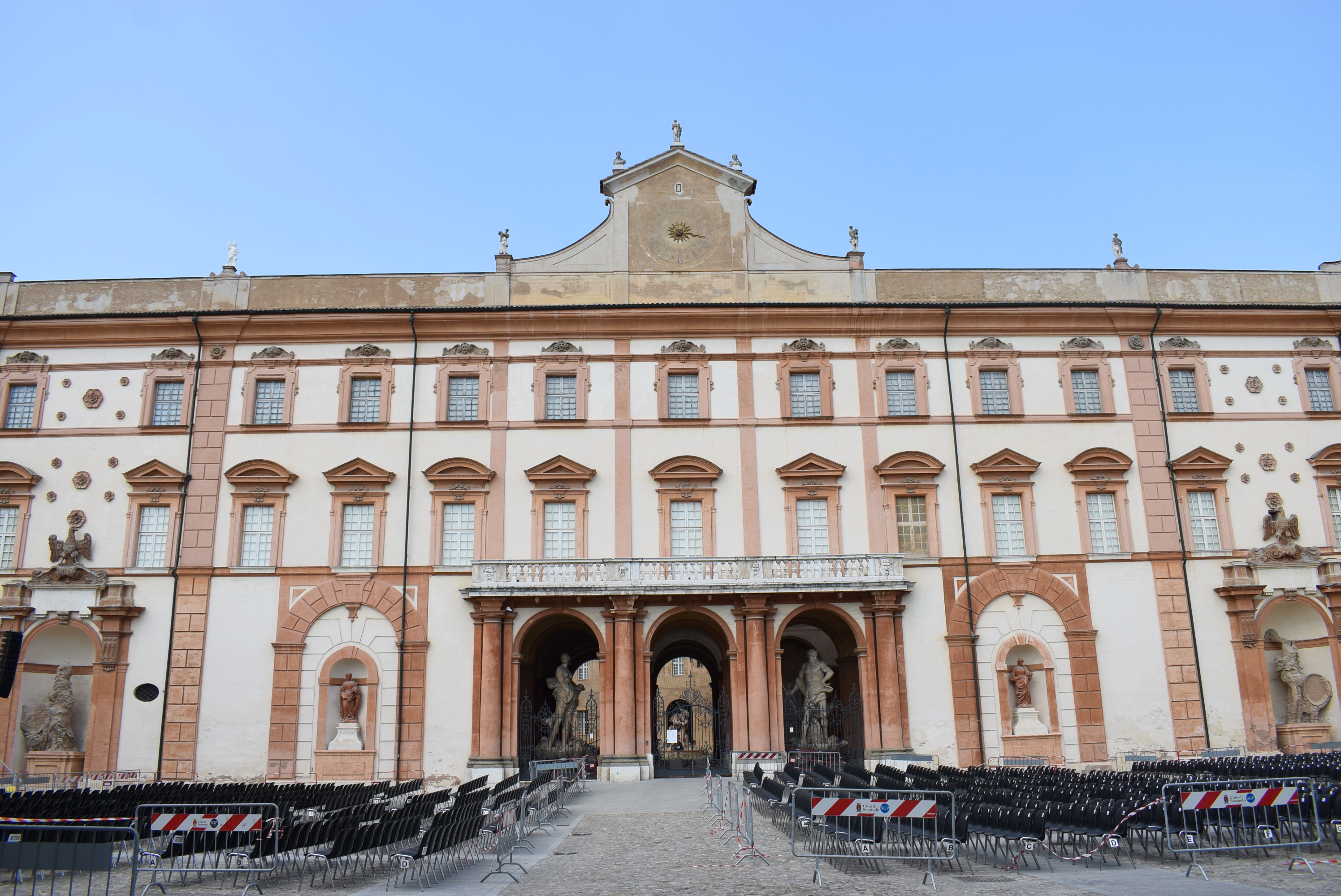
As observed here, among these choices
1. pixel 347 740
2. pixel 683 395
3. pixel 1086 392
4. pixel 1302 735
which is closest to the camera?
pixel 347 740

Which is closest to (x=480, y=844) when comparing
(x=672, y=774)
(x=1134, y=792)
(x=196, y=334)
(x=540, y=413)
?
(x=1134, y=792)

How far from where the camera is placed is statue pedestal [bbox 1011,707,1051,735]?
29500mm

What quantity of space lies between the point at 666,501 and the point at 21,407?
21007 millimetres

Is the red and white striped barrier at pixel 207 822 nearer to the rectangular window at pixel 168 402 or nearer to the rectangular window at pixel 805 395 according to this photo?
the rectangular window at pixel 168 402

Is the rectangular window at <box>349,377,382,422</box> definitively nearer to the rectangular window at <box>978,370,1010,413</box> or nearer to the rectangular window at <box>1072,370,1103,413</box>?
the rectangular window at <box>978,370,1010,413</box>

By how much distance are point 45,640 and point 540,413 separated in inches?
646

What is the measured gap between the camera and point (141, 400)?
105 feet

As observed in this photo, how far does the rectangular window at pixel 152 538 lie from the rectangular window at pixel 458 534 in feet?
27.8

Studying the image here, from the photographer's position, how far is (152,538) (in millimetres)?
30891

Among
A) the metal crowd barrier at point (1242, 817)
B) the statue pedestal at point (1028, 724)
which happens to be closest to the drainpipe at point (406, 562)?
the statue pedestal at point (1028, 724)

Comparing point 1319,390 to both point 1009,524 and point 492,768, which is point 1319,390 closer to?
point 1009,524

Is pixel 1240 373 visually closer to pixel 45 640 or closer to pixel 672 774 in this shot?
pixel 672 774

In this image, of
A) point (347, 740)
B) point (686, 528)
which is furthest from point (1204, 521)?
point (347, 740)

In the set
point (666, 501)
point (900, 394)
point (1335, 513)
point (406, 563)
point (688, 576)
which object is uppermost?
point (900, 394)
